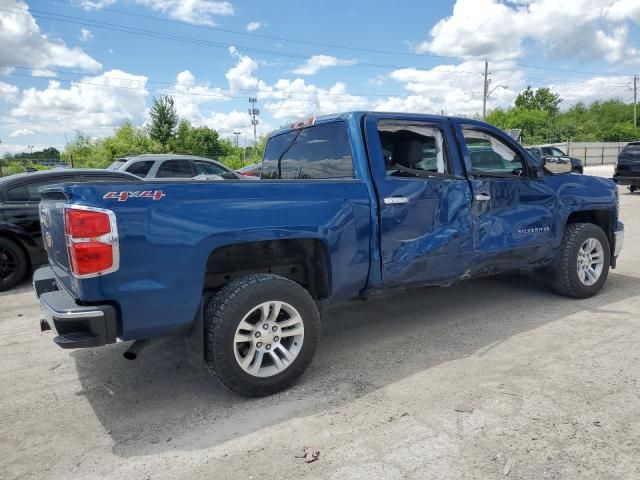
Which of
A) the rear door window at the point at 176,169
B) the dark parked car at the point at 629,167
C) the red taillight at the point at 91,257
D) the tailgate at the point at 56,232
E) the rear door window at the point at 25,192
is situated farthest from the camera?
the dark parked car at the point at 629,167

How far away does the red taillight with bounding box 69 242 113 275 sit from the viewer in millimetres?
2693

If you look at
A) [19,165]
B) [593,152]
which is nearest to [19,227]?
[19,165]

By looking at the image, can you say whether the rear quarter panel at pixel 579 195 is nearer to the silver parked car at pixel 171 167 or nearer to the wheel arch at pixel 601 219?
the wheel arch at pixel 601 219

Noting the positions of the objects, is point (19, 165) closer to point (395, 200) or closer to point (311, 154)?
point (311, 154)

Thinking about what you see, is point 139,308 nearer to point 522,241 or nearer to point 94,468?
point 94,468

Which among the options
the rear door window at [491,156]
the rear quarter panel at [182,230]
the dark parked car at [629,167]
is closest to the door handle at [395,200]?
the rear quarter panel at [182,230]

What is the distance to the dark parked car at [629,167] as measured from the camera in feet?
53.0

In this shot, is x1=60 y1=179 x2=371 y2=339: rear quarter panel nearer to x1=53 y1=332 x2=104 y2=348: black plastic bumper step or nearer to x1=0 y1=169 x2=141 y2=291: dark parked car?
x1=53 y1=332 x2=104 y2=348: black plastic bumper step

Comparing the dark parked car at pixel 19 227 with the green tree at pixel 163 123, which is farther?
the green tree at pixel 163 123

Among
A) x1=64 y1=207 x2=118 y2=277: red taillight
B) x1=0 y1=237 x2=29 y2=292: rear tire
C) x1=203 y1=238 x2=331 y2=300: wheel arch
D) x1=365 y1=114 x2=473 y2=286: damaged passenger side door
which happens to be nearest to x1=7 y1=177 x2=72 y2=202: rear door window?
x1=0 y1=237 x2=29 y2=292: rear tire

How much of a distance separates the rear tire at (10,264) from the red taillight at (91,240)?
4.60m

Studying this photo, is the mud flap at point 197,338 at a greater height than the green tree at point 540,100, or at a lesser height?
lesser

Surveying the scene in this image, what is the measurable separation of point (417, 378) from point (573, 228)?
2.79m

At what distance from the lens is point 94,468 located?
8.58ft
